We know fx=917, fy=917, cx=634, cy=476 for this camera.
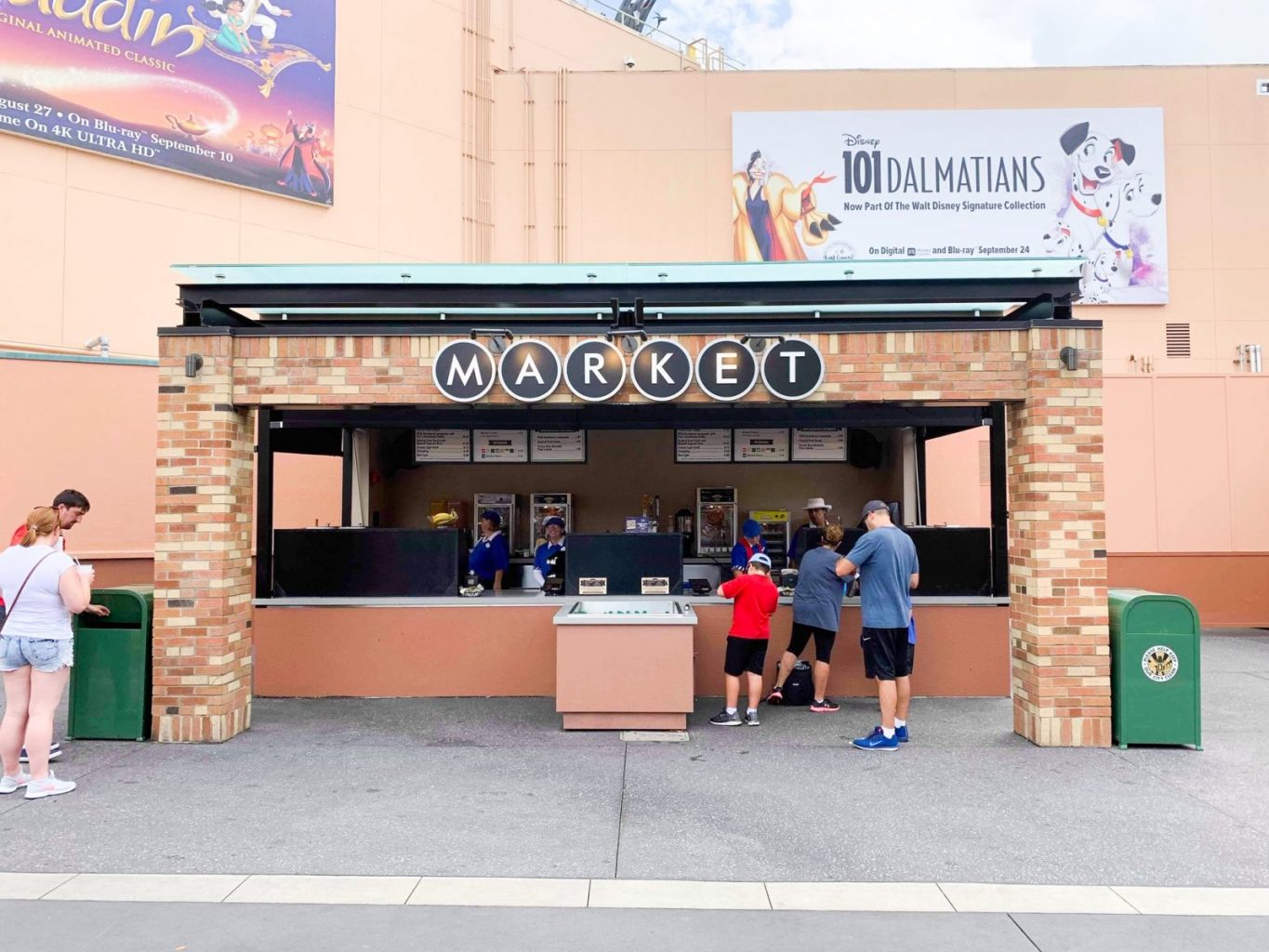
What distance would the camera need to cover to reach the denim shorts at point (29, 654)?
6020 mm

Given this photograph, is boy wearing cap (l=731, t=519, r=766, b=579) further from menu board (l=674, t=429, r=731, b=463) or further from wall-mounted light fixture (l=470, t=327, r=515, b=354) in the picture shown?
wall-mounted light fixture (l=470, t=327, r=515, b=354)

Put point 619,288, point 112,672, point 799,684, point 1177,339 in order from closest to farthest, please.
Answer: point 112,672
point 619,288
point 799,684
point 1177,339

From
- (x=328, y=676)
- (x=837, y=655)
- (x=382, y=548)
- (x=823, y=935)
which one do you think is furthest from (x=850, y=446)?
(x=823, y=935)

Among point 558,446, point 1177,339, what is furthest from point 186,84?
point 1177,339

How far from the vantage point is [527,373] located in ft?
25.0

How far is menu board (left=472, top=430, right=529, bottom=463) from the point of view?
40.5 feet

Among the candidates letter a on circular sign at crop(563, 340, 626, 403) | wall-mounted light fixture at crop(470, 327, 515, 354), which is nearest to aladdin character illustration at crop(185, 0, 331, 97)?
wall-mounted light fixture at crop(470, 327, 515, 354)

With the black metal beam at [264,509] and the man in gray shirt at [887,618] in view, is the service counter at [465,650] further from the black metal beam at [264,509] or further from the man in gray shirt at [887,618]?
the man in gray shirt at [887,618]

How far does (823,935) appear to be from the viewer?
4.08 m

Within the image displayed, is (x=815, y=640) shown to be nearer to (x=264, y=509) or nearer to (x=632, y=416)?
(x=632, y=416)

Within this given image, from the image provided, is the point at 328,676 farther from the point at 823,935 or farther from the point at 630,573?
the point at 823,935

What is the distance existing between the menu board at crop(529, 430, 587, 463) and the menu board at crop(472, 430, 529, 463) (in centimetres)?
11

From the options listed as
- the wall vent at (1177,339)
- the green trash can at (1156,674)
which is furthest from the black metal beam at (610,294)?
the wall vent at (1177,339)

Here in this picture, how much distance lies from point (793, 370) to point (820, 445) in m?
4.80
